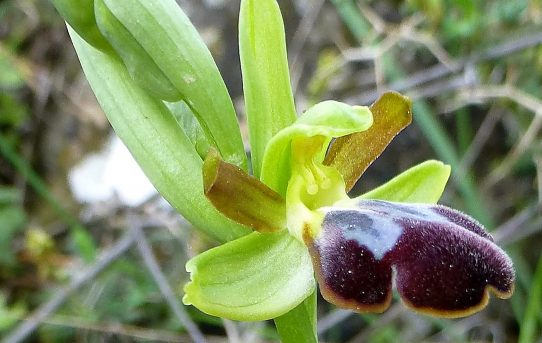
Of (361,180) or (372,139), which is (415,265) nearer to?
(372,139)

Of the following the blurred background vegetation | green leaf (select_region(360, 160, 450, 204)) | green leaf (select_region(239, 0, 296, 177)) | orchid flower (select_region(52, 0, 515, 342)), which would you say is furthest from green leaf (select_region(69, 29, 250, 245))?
the blurred background vegetation

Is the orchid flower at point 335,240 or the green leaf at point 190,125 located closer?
the orchid flower at point 335,240

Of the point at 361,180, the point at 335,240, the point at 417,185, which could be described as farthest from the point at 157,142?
the point at 361,180

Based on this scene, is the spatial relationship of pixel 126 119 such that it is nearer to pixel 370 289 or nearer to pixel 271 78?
pixel 271 78

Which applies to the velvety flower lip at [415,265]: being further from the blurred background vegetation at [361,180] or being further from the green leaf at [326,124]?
the blurred background vegetation at [361,180]

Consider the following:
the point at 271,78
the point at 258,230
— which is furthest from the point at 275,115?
the point at 258,230

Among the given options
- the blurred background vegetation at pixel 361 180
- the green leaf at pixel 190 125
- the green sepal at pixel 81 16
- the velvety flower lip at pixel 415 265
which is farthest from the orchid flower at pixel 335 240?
the blurred background vegetation at pixel 361 180

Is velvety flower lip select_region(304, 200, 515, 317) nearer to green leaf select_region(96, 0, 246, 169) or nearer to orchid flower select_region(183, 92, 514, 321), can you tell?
orchid flower select_region(183, 92, 514, 321)

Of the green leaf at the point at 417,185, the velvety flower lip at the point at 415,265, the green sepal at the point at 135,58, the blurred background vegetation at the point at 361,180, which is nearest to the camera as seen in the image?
the velvety flower lip at the point at 415,265
